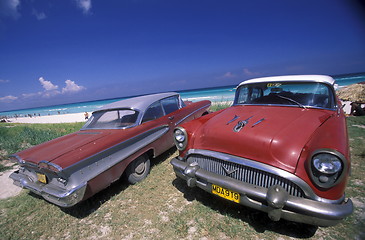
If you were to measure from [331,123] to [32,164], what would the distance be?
446cm

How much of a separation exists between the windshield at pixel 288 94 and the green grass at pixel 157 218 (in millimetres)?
1565

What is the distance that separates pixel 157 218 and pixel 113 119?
2340 mm

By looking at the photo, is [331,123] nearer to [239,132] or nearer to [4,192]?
[239,132]

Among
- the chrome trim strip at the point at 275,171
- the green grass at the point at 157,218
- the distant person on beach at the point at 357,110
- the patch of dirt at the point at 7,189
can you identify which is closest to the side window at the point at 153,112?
the green grass at the point at 157,218

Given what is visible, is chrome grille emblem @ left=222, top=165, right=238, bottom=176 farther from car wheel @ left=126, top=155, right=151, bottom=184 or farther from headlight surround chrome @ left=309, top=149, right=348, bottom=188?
car wheel @ left=126, top=155, right=151, bottom=184

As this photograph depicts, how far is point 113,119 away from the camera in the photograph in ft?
13.2

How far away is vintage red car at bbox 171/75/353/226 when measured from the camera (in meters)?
1.79

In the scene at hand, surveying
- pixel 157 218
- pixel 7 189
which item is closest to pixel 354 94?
pixel 157 218

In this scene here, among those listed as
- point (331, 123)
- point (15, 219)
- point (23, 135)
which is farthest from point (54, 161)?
point (23, 135)

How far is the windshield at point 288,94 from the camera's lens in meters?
2.92

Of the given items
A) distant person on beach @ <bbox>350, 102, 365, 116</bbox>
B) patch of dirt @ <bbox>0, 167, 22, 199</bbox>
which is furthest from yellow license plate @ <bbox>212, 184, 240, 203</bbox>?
distant person on beach @ <bbox>350, 102, 365, 116</bbox>

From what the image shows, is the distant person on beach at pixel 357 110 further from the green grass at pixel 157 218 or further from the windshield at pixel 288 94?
the windshield at pixel 288 94

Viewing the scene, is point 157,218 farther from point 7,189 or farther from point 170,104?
point 7,189

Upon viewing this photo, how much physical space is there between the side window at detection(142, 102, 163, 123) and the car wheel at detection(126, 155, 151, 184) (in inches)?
34.0
